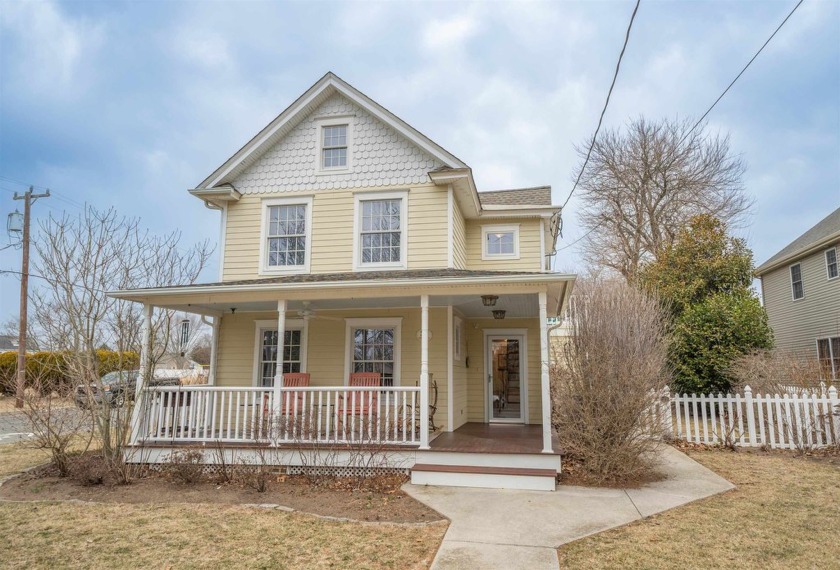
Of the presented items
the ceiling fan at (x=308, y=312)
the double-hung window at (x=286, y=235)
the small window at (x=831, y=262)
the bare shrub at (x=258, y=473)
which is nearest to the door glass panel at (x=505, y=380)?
the ceiling fan at (x=308, y=312)

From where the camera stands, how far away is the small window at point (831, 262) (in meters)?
16.4

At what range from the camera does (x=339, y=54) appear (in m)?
11.9

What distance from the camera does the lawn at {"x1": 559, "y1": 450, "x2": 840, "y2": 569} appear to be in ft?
14.4

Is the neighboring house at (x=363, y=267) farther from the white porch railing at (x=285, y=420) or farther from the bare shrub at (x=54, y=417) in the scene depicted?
the bare shrub at (x=54, y=417)

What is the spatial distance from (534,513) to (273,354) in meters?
6.81

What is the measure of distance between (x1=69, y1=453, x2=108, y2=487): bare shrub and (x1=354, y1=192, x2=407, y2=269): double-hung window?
561cm

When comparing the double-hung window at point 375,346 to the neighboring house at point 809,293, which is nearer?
the double-hung window at point 375,346

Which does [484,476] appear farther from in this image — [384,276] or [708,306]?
[708,306]

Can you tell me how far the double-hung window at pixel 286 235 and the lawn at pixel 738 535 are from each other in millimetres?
7909

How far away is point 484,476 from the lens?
23.9 ft

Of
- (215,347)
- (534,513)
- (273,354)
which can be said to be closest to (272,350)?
(273,354)

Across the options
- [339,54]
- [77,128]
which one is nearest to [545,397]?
[339,54]

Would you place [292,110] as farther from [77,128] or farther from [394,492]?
[77,128]

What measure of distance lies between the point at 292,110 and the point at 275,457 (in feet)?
23.7
